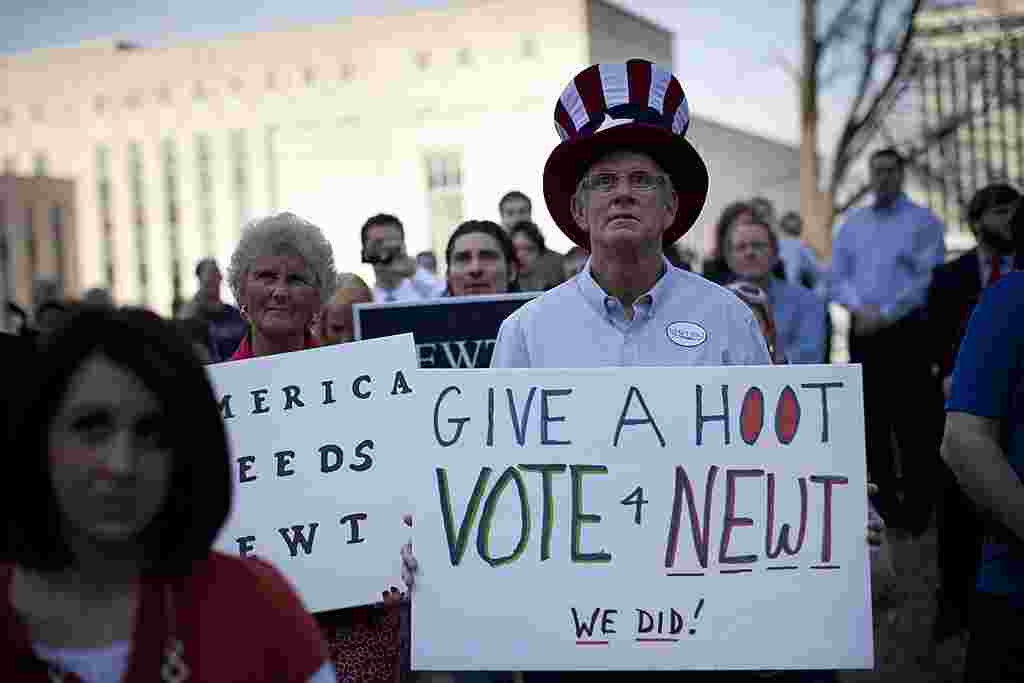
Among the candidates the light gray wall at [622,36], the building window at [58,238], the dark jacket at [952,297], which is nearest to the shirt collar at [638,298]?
the dark jacket at [952,297]

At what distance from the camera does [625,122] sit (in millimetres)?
3184

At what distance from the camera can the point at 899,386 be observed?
949 cm

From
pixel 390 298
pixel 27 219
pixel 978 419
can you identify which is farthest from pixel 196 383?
pixel 27 219

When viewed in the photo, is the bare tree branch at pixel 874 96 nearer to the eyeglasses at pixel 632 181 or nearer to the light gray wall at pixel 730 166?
the eyeglasses at pixel 632 181

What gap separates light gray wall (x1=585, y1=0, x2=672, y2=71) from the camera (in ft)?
85.3

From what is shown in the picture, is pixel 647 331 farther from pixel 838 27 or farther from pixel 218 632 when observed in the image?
pixel 838 27

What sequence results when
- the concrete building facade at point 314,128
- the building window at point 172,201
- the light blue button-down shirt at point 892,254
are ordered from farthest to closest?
the building window at point 172,201, the concrete building facade at point 314,128, the light blue button-down shirt at point 892,254

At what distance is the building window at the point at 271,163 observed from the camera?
28.9 m

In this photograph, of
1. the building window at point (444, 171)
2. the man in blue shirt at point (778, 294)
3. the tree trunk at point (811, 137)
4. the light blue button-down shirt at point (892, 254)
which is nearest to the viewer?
the man in blue shirt at point (778, 294)

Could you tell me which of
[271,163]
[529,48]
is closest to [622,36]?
[529,48]

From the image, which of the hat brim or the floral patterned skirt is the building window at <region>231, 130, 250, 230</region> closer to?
the floral patterned skirt

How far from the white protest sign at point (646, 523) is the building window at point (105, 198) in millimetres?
31125

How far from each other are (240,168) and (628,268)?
1095 inches

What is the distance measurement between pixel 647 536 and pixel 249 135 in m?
27.6
